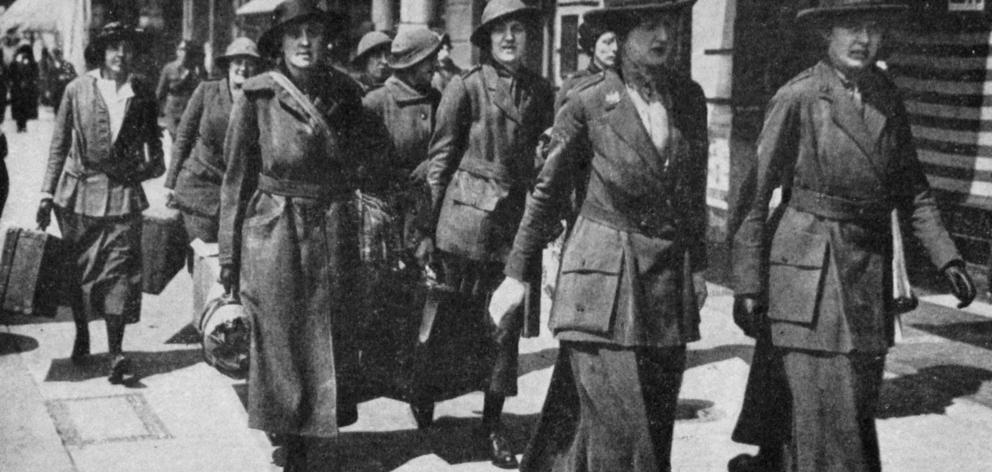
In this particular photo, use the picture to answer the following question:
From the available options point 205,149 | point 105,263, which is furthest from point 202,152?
point 105,263

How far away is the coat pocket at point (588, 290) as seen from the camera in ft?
15.0

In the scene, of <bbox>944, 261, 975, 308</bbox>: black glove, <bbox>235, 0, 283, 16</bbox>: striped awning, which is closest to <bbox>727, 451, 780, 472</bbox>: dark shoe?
<bbox>944, 261, 975, 308</bbox>: black glove

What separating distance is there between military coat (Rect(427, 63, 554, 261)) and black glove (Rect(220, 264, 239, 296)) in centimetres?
112

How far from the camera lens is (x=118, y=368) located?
7676mm

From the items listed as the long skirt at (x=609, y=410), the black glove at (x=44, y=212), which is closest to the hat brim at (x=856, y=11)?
the long skirt at (x=609, y=410)

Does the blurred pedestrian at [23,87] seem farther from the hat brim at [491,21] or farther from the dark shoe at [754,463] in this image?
the dark shoe at [754,463]

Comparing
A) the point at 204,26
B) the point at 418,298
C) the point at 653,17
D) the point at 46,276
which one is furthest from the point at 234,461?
the point at 204,26

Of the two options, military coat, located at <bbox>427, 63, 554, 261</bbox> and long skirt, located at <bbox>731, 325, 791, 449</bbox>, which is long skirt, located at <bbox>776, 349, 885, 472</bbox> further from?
military coat, located at <bbox>427, 63, 554, 261</bbox>

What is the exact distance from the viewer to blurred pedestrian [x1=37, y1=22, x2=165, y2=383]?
318 inches

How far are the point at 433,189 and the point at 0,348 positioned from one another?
3697mm

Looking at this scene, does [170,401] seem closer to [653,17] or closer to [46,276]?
[46,276]

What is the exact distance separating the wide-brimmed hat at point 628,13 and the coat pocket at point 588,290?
795mm

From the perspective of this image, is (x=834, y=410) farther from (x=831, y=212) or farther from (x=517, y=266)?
(x=517, y=266)

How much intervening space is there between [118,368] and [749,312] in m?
4.20
